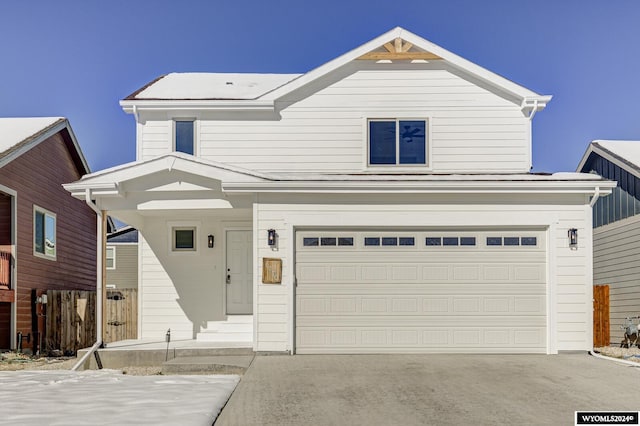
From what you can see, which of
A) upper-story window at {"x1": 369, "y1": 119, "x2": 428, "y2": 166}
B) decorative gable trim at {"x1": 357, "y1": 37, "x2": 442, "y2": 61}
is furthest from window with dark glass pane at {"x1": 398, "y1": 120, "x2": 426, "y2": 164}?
decorative gable trim at {"x1": 357, "y1": 37, "x2": 442, "y2": 61}

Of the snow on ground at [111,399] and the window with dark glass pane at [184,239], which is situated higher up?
the window with dark glass pane at [184,239]

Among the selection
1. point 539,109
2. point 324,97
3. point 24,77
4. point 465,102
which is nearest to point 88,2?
point 324,97

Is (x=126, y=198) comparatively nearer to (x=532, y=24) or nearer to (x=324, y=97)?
(x=324, y=97)

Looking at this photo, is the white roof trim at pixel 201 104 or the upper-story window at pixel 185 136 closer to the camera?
the white roof trim at pixel 201 104

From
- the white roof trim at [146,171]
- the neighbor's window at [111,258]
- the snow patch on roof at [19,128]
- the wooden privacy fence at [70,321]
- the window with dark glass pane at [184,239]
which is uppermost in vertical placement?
the snow patch on roof at [19,128]

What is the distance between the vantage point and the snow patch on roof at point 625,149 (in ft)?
59.4

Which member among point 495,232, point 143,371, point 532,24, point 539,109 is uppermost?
point 532,24

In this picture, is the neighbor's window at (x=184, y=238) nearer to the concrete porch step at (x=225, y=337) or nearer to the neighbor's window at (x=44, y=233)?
the concrete porch step at (x=225, y=337)

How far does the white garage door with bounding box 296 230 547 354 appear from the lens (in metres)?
12.1

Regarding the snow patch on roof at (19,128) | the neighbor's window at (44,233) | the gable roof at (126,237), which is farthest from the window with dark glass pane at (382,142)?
the gable roof at (126,237)

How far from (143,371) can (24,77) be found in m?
23.9

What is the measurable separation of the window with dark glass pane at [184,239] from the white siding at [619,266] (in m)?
10.5

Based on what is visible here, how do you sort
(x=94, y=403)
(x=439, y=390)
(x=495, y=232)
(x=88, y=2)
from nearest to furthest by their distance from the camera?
(x=94, y=403) → (x=439, y=390) → (x=495, y=232) → (x=88, y=2)

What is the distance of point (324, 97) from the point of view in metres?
15.4
